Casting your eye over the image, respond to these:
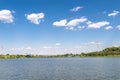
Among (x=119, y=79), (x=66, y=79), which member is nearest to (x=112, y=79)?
(x=119, y=79)

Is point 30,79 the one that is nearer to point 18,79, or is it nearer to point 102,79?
point 18,79

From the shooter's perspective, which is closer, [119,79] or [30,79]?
[119,79]

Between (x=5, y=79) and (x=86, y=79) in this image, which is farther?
(x=5, y=79)

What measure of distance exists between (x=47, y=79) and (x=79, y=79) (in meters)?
8.96

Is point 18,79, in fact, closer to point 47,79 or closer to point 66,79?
point 47,79

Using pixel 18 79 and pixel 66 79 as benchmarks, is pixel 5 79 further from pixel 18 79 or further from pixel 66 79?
pixel 66 79

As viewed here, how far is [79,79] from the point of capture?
191ft

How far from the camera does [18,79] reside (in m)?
61.4

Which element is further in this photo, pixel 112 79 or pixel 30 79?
pixel 30 79

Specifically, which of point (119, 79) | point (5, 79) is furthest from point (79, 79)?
point (5, 79)

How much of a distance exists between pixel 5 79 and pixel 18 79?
4.08m

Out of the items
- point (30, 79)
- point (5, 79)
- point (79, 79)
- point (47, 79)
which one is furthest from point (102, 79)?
point (5, 79)

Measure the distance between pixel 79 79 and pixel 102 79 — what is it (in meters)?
6.23

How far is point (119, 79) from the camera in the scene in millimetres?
56188
